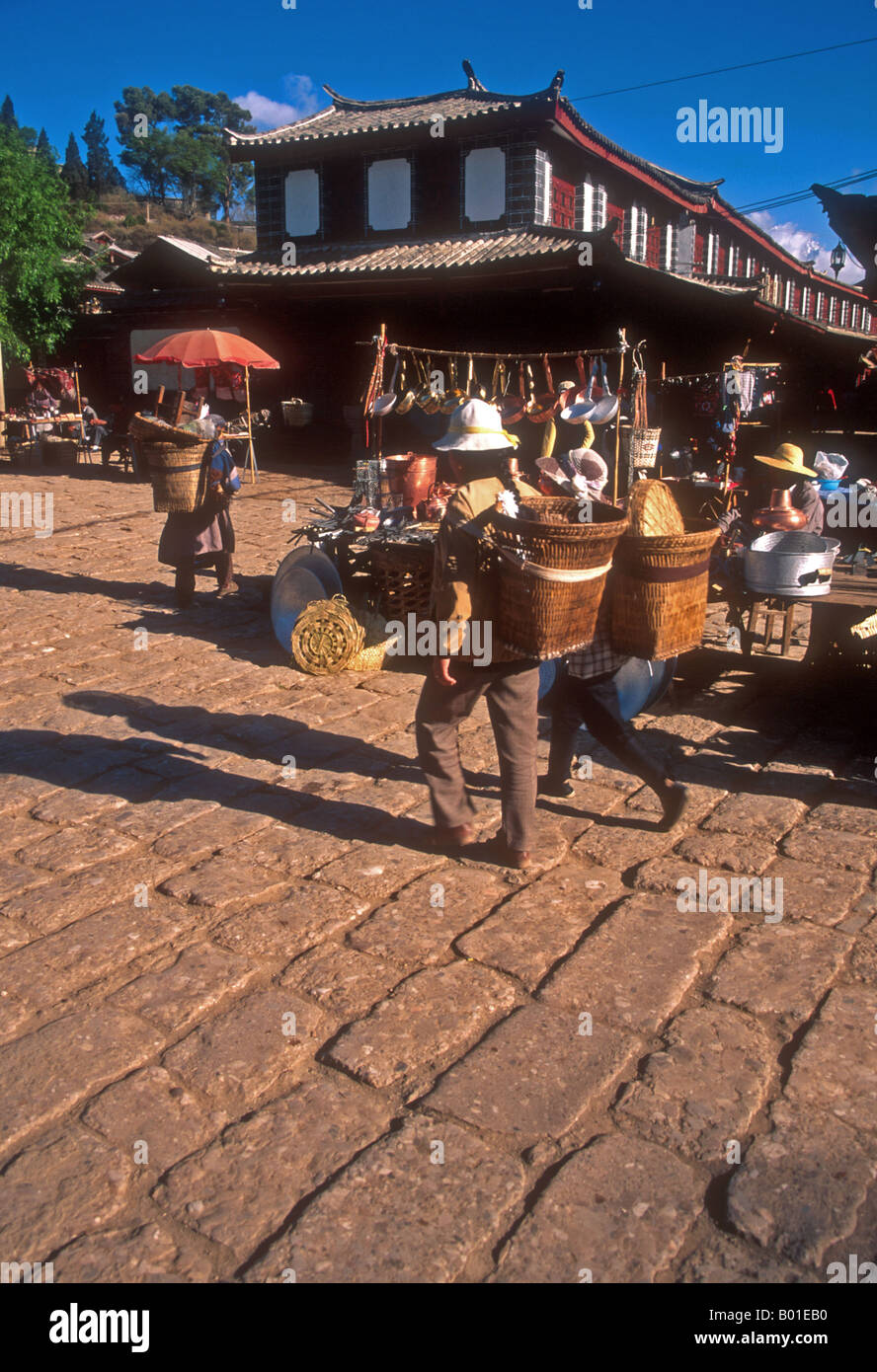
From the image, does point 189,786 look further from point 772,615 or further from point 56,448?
point 56,448

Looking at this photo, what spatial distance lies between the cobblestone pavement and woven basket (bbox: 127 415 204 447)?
2.94 m

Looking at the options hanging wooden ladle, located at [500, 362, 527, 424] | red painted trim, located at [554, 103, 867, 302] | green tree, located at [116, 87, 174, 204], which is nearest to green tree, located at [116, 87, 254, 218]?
green tree, located at [116, 87, 174, 204]

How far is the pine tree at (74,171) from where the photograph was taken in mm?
80188

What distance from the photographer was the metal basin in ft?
19.7

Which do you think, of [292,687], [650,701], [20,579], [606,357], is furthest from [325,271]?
[650,701]

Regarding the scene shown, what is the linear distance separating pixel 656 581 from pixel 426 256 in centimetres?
1616

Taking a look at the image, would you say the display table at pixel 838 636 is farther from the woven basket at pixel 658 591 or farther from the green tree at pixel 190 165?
the green tree at pixel 190 165

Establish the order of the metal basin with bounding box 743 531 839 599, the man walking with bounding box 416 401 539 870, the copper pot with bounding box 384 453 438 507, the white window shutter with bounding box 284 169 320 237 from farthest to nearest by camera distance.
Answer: the white window shutter with bounding box 284 169 320 237 < the copper pot with bounding box 384 453 438 507 < the metal basin with bounding box 743 531 839 599 < the man walking with bounding box 416 401 539 870

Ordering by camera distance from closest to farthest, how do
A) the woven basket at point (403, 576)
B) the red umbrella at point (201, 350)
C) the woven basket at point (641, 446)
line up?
the woven basket at point (403, 576) → the woven basket at point (641, 446) → the red umbrella at point (201, 350)

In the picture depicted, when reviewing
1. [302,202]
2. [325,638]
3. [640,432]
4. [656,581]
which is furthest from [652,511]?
[302,202]

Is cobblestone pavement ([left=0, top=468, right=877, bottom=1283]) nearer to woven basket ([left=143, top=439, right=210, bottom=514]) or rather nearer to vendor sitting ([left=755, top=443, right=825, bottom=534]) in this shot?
vendor sitting ([left=755, top=443, right=825, bottom=534])

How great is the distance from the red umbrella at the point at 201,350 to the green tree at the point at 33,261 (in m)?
10.8

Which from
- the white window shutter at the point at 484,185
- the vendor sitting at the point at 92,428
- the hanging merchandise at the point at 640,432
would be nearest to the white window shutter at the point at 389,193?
the white window shutter at the point at 484,185

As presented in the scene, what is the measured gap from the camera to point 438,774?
4.14 meters
